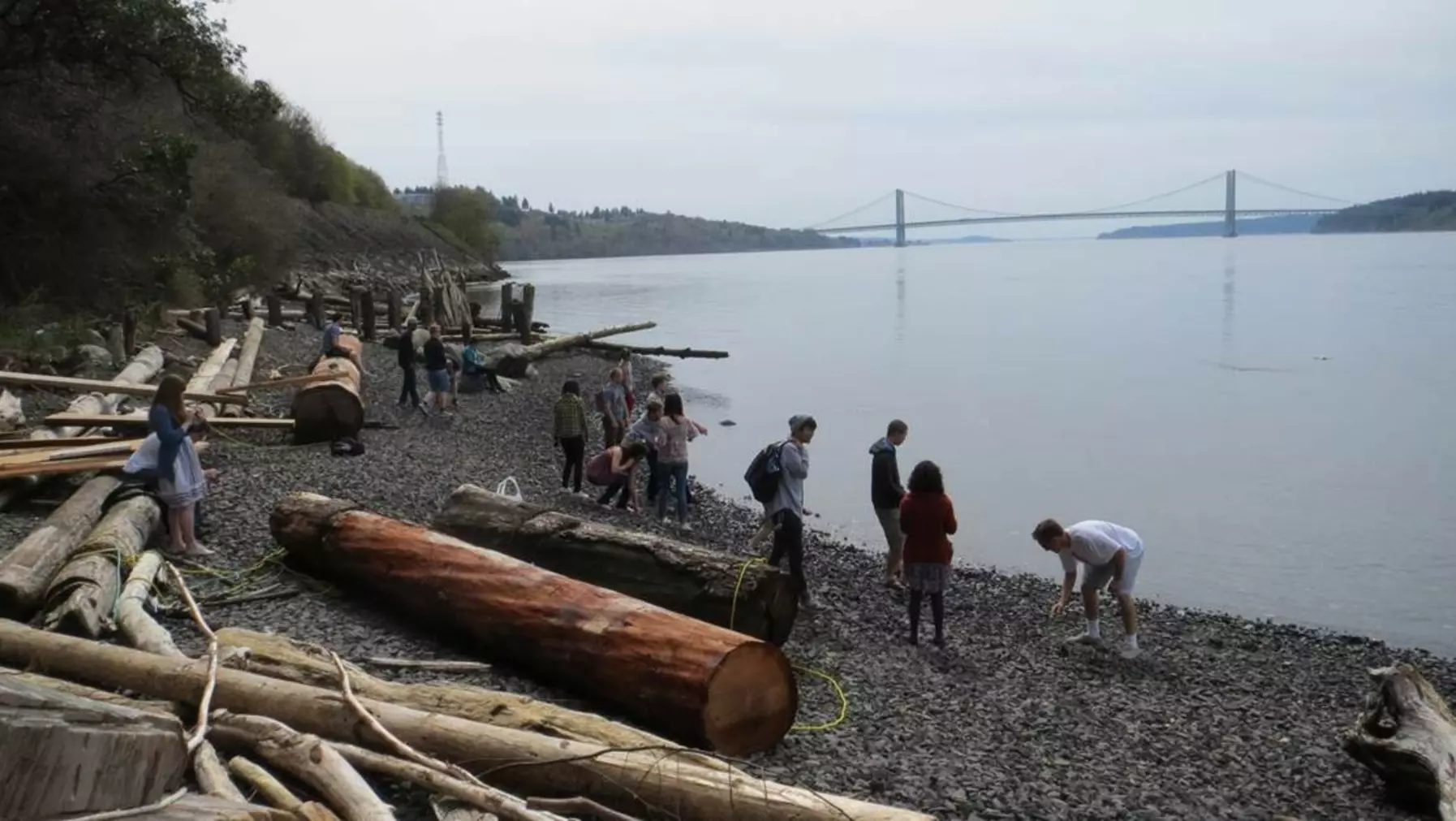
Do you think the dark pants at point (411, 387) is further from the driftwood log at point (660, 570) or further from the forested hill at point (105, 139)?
the driftwood log at point (660, 570)

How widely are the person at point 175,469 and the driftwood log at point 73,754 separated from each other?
5.27 metres

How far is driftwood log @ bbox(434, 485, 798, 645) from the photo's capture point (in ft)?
26.9

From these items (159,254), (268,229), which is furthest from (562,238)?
(159,254)

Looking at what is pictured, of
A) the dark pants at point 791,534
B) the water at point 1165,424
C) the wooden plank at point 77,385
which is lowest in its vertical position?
the water at point 1165,424

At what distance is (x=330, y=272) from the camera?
58.2 m

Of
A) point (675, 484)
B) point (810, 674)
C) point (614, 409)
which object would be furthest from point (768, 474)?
point (614, 409)

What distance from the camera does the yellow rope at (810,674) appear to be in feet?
24.1

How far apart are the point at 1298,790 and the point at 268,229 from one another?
126 ft

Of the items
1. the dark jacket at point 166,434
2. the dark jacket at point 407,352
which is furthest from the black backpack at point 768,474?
the dark jacket at point 407,352

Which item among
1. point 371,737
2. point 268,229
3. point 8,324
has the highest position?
point 268,229

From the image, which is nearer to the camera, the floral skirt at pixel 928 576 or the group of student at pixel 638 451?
the floral skirt at pixel 928 576

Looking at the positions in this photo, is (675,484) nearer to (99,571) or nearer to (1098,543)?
(1098,543)

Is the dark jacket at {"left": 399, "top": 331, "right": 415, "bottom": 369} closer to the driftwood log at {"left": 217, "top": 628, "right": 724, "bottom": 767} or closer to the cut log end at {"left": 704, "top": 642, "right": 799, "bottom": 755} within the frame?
the driftwood log at {"left": 217, "top": 628, "right": 724, "bottom": 767}

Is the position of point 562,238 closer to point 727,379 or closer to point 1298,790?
point 727,379
